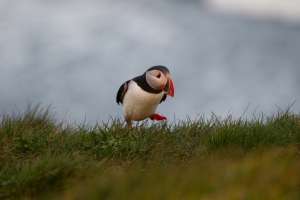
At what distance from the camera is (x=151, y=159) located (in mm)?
6234

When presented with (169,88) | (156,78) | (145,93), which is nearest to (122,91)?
(145,93)

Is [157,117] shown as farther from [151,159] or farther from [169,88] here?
[151,159]

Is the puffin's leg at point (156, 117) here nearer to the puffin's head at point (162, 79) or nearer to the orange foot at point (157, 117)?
the orange foot at point (157, 117)

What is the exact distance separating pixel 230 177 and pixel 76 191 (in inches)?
46.7

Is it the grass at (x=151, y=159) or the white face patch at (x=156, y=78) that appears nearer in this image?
the grass at (x=151, y=159)

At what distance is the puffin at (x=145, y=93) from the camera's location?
Result: 271 inches

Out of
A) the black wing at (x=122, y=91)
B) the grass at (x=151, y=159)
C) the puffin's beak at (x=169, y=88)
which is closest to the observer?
the grass at (x=151, y=159)

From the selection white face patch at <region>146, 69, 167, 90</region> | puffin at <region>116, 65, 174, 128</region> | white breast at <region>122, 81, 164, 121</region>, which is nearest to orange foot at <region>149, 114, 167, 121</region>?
puffin at <region>116, 65, 174, 128</region>

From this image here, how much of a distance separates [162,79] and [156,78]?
9 cm

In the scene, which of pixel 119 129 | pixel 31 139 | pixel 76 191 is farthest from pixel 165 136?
pixel 76 191

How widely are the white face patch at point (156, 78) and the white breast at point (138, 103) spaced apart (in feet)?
0.71

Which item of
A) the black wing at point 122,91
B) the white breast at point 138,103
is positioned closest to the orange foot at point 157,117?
the white breast at point 138,103

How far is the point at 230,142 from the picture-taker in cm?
626

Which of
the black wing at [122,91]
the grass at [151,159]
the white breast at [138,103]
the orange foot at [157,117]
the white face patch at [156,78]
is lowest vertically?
the grass at [151,159]
